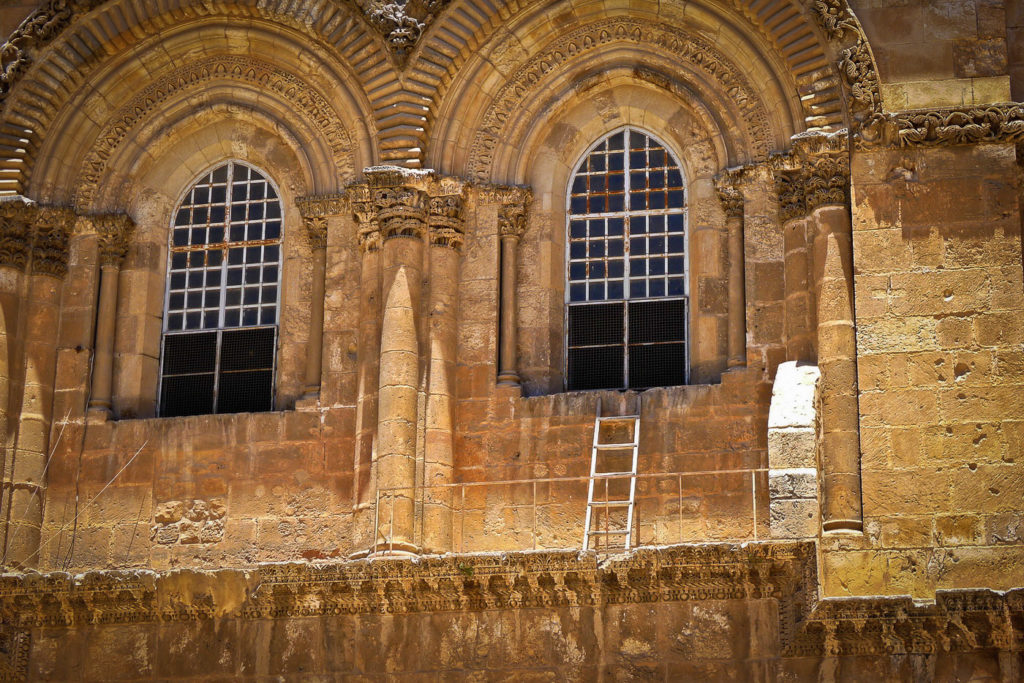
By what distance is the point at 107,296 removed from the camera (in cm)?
2450

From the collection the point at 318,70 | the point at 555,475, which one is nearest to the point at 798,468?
the point at 555,475

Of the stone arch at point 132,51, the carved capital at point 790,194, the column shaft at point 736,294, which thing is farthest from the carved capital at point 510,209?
the carved capital at point 790,194

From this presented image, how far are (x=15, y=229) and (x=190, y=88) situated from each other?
8.63 ft

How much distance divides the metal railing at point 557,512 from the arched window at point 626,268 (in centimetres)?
146

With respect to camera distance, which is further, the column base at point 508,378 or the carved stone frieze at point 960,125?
the column base at point 508,378

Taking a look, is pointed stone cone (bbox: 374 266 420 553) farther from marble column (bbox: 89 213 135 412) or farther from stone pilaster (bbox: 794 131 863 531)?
Answer: stone pilaster (bbox: 794 131 863 531)

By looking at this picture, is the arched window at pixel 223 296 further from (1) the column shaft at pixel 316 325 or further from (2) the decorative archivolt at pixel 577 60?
(2) the decorative archivolt at pixel 577 60

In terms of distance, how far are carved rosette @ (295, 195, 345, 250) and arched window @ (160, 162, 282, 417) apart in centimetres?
57

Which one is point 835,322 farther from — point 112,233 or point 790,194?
point 112,233

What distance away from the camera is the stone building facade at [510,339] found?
2088cm

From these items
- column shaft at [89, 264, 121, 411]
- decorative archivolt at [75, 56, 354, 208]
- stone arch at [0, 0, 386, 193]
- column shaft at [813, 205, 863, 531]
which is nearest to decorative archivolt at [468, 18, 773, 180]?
stone arch at [0, 0, 386, 193]

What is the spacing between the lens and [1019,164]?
22.2m

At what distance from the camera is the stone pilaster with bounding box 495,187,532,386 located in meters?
23.3

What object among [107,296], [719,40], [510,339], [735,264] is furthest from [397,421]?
[719,40]
